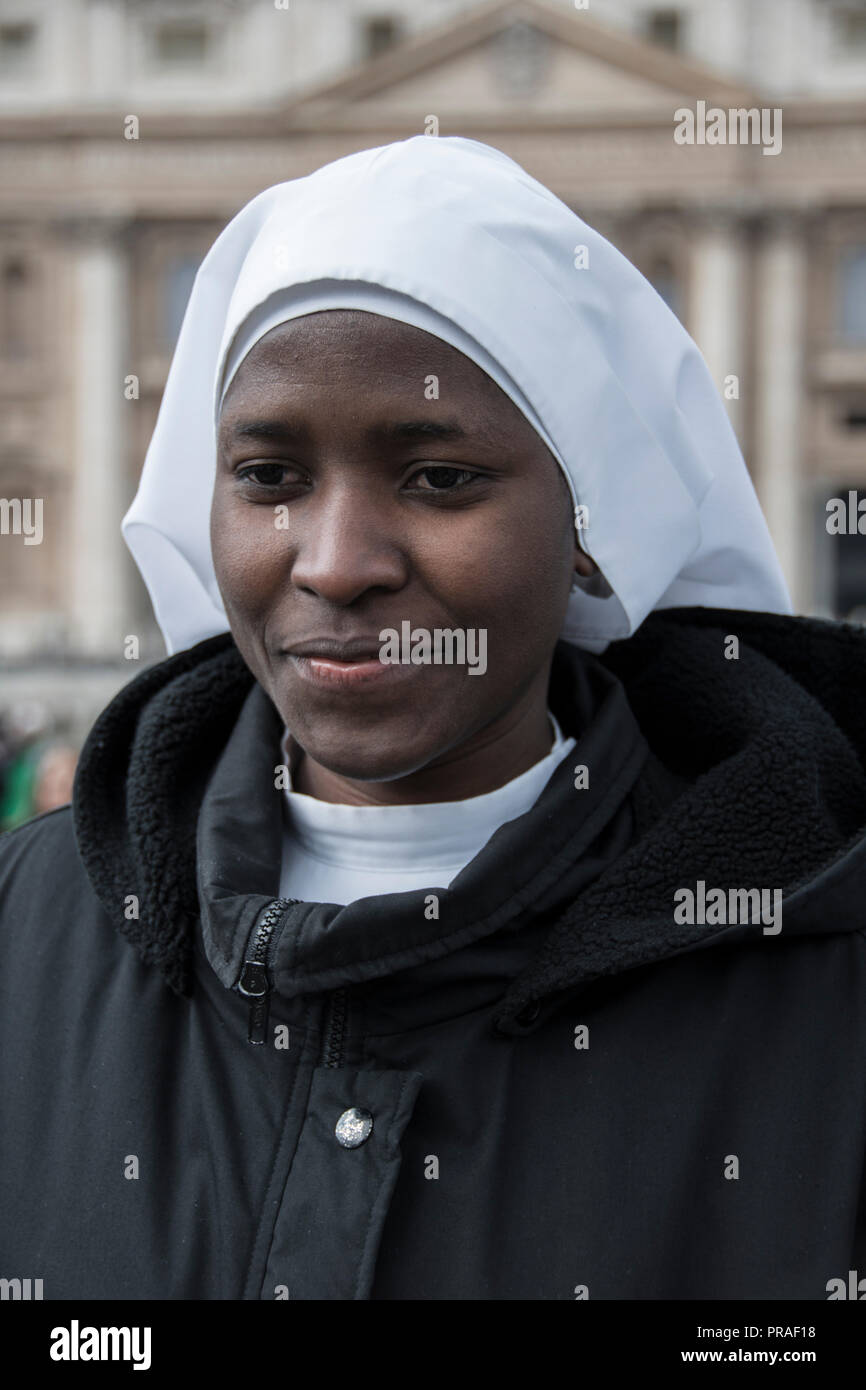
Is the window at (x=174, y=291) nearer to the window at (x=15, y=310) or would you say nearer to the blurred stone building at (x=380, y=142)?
the blurred stone building at (x=380, y=142)

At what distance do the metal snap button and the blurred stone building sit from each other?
24.4 m

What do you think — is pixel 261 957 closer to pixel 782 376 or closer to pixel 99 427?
pixel 782 376

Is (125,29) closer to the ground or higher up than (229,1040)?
higher up

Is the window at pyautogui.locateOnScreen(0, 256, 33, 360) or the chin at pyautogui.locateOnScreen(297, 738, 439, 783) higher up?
the window at pyautogui.locateOnScreen(0, 256, 33, 360)

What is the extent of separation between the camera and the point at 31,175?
2739 centimetres

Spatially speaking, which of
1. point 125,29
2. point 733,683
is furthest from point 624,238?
point 733,683

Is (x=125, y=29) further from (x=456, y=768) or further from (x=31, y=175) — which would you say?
(x=456, y=768)

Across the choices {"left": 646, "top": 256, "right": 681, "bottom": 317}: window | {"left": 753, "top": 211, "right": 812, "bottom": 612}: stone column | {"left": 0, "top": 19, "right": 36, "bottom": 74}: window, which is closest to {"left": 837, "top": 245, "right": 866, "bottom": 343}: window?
{"left": 753, "top": 211, "right": 812, "bottom": 612}: stone column

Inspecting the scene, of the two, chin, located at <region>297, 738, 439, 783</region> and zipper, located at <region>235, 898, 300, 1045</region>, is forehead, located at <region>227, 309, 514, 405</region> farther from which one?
zipper, located at <region>235, 898, 300, 1045</region>

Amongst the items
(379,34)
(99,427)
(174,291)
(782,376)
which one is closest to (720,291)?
(782,376)

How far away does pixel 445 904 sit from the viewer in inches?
45.4

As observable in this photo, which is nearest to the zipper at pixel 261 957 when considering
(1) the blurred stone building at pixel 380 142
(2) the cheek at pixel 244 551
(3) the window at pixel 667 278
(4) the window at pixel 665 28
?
(2) the cheek at pixel 244 551

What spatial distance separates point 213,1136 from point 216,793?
0.28 m

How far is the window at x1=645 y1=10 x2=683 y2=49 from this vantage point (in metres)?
27.2
